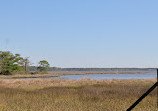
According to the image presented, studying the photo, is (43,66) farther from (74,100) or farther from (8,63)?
(74,100)

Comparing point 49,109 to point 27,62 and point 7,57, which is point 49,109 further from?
point 27,62

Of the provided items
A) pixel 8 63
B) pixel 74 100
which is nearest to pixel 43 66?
pixel 8 63

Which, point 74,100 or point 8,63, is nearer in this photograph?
point 74,100

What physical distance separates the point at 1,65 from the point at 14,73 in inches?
269

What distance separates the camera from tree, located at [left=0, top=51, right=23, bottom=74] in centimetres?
8106

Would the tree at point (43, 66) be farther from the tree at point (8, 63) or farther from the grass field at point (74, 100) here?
the grass field at point (74, 100)

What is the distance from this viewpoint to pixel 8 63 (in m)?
82.7

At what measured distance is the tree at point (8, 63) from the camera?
266 ft

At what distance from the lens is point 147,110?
905 cm

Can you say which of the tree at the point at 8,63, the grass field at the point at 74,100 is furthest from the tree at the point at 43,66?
the grass field at the point at 74,100

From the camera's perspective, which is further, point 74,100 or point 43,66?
point 43,66


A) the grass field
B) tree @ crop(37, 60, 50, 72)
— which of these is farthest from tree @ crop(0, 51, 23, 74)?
the grass field

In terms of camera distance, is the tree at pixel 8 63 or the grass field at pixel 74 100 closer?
the grass field at pixel 74 100

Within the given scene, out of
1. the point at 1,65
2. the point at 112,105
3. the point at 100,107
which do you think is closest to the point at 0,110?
the point at 100,107
